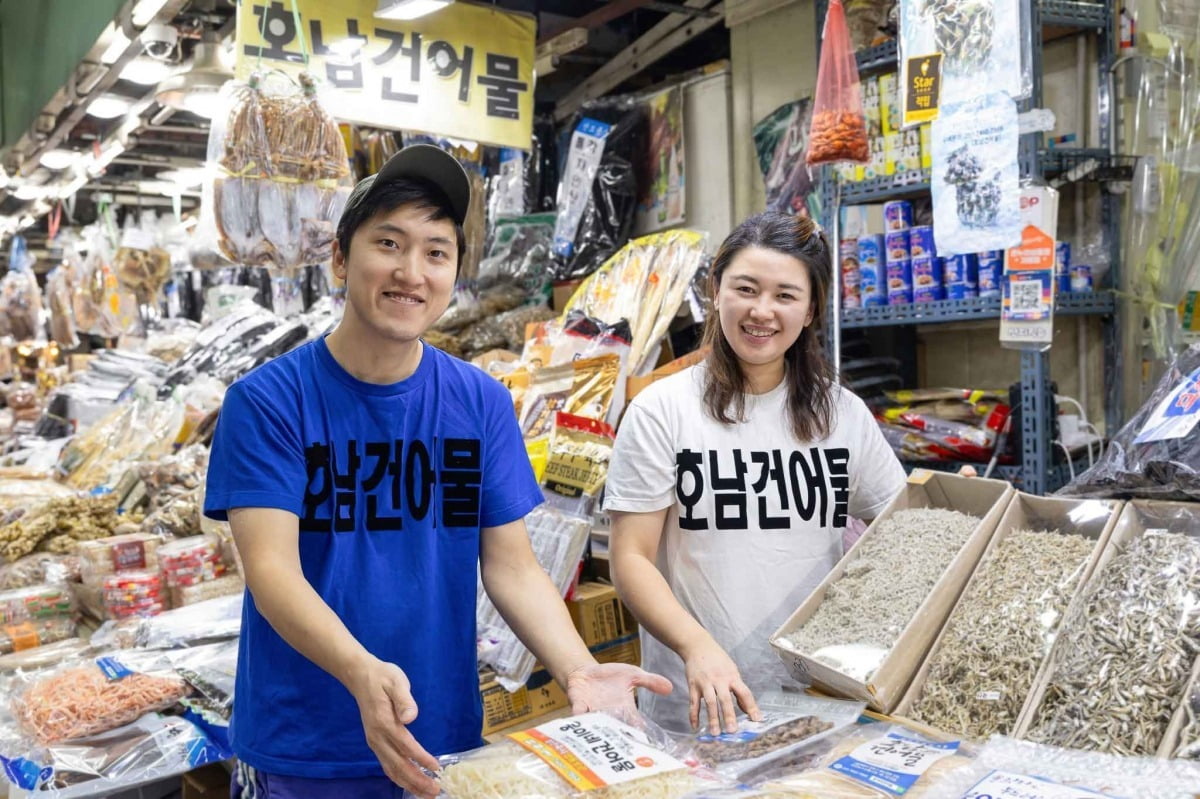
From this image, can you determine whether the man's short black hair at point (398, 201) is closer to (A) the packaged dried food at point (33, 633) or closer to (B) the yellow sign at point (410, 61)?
Answer: (B) the yellow sign at point (410, 61)

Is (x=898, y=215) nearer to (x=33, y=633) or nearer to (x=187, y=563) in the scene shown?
(x=187, y=563)

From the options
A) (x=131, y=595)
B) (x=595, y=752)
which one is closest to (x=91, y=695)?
(x=131, y=595)

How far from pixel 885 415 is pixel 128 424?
4057mm

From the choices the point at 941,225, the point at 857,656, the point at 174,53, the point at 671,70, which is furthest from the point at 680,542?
the point at 174,53

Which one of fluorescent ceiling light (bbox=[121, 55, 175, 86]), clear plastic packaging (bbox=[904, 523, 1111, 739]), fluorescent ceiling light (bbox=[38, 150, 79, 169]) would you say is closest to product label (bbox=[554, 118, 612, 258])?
fluorescent ceiling light (bbox=[121, 55, 175, 86])

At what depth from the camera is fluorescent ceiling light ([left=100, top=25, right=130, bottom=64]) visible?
14.1ft

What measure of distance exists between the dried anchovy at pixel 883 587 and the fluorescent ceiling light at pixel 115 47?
164 inches

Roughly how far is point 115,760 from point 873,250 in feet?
8.51

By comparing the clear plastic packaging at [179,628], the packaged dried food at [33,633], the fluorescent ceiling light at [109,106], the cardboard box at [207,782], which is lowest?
the cardboard box at [207,782]

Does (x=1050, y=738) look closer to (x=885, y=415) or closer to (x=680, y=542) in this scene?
(x=680, y=542)

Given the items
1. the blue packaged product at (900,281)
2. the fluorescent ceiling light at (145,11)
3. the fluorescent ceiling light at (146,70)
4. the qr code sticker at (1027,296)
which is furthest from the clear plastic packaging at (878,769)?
the fluorescent ceiling light at (146,70)

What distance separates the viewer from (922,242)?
2889mm

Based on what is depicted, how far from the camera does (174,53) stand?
4469mm

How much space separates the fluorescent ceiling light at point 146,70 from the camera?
4.68 meters
